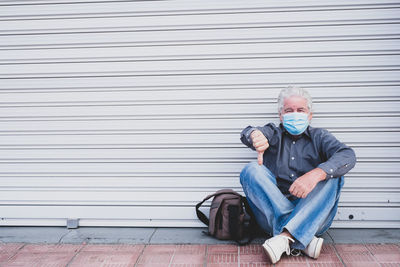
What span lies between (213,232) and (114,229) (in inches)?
45.7

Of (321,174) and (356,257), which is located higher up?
(321,174)

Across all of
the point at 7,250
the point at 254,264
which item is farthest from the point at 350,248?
the point at 7,250

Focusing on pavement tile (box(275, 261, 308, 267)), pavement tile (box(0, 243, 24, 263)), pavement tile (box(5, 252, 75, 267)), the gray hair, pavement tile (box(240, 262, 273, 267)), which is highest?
the gray hair

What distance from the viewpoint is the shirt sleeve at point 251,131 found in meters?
3.40

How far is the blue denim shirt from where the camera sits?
11.2ft

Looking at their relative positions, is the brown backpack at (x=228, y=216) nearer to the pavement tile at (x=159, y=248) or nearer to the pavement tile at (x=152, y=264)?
the pavement tile at (x=159, y=248)

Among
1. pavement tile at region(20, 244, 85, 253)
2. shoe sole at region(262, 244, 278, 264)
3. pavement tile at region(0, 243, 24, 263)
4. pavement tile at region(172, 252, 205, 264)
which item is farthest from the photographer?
pavement tile at region(20, 244, 85, 253)

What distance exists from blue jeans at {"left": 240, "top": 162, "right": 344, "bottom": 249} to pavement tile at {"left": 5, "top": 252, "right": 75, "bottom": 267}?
1824mm

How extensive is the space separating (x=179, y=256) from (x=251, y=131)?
4.39 ft

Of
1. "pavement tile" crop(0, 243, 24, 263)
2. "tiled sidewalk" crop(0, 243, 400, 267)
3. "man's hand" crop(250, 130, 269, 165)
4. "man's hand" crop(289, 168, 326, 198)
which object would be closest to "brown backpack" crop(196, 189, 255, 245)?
"tiled sidewalk" crop(0, 243, 400, 267)

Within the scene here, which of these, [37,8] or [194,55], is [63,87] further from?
[194,55]

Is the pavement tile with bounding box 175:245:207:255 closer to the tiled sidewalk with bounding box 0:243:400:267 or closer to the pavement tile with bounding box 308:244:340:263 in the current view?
the tiled sidewalk with bounding box 0:243:400:267

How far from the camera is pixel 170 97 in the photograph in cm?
391

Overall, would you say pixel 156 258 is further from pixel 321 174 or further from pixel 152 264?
pixel 321 174
